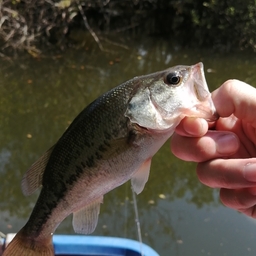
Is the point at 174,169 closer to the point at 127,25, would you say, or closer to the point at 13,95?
the point at 13,95

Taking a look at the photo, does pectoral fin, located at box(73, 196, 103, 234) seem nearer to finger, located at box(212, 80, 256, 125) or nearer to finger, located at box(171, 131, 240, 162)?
finger, located at box(171, 131, 240, 162)

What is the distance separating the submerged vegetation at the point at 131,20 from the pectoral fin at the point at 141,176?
7.59 m

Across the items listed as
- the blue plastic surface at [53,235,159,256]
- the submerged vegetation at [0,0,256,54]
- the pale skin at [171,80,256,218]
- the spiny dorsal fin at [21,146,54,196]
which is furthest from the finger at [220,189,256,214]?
the submerged vegetation at [0,0,256,54]

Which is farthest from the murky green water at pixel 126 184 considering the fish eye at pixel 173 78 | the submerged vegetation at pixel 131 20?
the fish eye at pixel 173 78

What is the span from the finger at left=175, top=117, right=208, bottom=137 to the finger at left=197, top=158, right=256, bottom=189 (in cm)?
14

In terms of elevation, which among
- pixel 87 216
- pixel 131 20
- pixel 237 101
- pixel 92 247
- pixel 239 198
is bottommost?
pixel 131 20

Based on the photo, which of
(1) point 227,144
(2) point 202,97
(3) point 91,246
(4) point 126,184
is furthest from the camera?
(4) point 126,184

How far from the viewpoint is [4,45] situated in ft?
30.3

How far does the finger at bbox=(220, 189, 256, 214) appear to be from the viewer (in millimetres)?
1734

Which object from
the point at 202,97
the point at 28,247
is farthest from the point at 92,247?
the point at 202,97

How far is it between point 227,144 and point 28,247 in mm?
844

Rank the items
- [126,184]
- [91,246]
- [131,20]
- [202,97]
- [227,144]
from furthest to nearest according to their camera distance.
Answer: [131,20] < [126,184] < [91,246] < [227,144] < [202,97]

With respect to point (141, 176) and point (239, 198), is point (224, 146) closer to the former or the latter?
point (239, 198)

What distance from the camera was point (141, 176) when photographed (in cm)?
165
